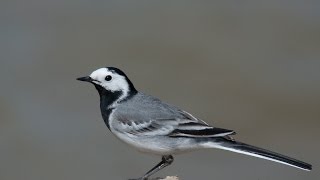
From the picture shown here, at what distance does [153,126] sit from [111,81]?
69 cm

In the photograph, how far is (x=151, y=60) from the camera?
2177 cm

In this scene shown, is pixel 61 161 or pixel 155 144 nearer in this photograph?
pixel 155 144

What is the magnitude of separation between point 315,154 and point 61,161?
4.38 metres

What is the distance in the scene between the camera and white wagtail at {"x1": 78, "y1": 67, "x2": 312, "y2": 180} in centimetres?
983

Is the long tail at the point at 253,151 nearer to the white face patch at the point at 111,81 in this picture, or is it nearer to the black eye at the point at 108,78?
the white face patch at the point at 111,81

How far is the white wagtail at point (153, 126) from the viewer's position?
32.2 feet

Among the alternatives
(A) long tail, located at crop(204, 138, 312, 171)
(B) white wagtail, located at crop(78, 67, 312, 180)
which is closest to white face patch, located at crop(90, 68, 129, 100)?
(B) white wagtail, located at crop(78, 67, 312, 180)

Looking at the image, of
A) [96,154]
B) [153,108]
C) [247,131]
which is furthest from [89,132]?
[153,108]

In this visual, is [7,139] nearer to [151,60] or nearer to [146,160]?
[146,160]

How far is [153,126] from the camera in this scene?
1011cm

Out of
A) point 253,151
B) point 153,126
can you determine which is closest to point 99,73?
point 153,126

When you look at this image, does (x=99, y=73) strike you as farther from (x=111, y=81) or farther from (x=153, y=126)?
(x=153, y=126)

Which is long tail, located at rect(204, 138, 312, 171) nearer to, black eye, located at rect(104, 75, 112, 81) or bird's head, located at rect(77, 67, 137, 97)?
bird's head, located at rect(77, 67, 137, 97)

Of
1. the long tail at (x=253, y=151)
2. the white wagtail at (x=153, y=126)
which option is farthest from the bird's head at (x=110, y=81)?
the long tail at (x=253, y=151)
